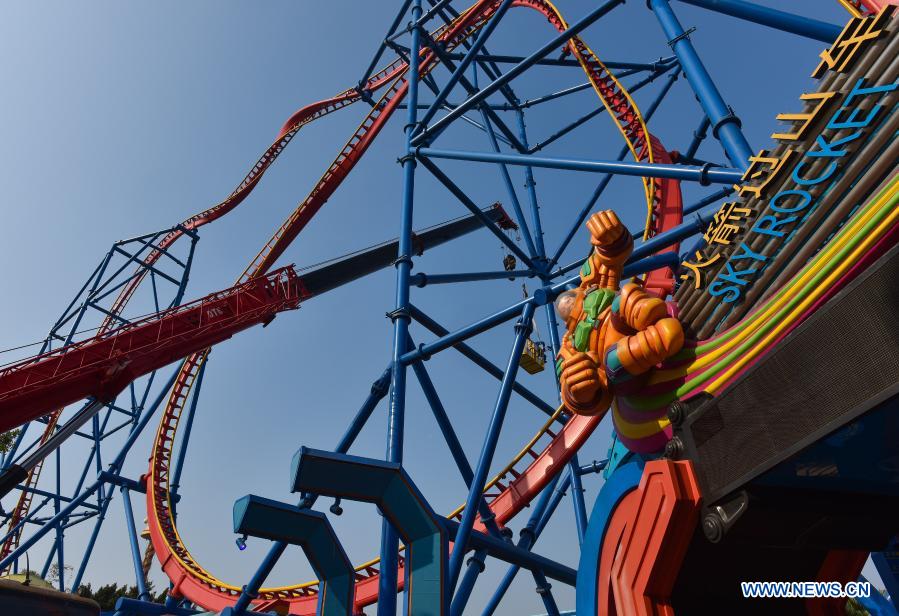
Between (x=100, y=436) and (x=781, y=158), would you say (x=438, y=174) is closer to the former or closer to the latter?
(x=781, y=158)

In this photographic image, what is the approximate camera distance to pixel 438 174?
6.53 m

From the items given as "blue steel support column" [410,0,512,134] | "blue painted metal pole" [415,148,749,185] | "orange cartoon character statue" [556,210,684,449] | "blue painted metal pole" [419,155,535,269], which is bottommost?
"orange cartoon character statue" [556,210,684,449]

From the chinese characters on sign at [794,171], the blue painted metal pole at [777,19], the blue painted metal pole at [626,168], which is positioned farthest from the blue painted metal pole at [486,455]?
the blue painted metal pole at [777,19]

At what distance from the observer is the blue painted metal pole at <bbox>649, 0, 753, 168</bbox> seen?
3490 mm

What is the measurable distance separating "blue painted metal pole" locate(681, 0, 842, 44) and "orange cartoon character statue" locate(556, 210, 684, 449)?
156 cm

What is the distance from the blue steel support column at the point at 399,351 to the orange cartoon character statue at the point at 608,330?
1.75m

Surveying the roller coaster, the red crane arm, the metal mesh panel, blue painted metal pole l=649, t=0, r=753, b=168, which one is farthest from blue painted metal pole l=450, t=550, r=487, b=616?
the red crane arm

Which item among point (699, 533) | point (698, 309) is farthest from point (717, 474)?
Answer: point (698, 309)

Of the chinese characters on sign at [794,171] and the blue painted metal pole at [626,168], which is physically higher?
the blue painted metal pole at [626,168]

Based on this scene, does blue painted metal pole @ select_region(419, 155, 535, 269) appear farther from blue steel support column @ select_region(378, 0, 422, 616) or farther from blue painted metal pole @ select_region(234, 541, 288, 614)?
blue painted metal pole @ select_region(234, 541, 288, 614)

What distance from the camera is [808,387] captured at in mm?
2004

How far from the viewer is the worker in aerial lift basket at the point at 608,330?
9.57ft

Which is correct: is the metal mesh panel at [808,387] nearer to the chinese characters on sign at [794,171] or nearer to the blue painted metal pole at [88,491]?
the chinese characters on sign at [794,171]

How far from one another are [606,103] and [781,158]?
5.14 m
